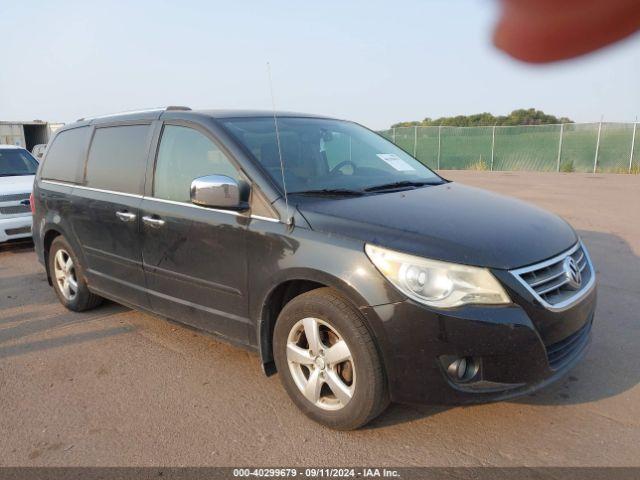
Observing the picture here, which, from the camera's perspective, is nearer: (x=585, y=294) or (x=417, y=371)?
(x=417, y=371)

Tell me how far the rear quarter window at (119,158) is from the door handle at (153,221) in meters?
0.26

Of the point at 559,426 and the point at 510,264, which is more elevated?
the point at 510,264

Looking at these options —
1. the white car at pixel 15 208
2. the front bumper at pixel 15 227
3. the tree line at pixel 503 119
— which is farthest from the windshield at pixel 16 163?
the tree line at pixel 503 119

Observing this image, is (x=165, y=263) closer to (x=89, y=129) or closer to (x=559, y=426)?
(x=89, y=129)

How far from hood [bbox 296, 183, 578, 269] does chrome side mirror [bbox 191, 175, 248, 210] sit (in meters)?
0.35

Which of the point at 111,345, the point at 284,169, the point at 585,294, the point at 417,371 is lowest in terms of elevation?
the point at 111,345

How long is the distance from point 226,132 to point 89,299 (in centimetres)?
225

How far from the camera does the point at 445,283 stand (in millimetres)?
2449

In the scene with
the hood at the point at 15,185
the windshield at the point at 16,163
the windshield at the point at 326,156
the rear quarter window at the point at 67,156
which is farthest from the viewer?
the windshield at the point at 16,163

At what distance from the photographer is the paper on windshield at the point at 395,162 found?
393cm

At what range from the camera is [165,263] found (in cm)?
355

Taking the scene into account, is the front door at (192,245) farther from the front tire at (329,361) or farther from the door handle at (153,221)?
the front tire at (329,361)

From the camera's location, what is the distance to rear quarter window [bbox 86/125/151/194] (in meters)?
3.86

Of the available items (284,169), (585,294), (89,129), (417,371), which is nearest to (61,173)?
(89,129)
